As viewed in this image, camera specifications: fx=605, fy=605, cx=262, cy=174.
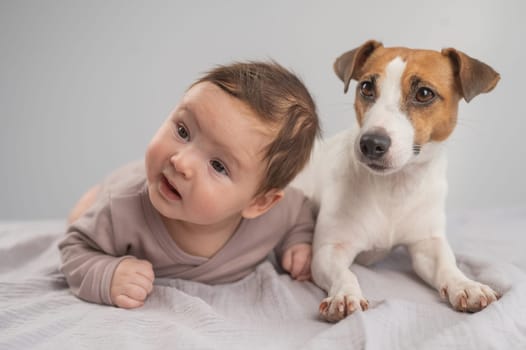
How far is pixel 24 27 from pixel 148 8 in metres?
0.58

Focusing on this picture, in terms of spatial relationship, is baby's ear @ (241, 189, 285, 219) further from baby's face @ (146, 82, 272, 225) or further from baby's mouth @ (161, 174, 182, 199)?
baby's mouth @ (161, 174, 182, 199)

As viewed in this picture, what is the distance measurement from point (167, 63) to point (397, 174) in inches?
62.0

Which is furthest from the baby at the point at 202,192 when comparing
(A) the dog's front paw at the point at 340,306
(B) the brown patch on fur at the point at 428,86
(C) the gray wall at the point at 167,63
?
(C) the gray wall at the point at 167,63

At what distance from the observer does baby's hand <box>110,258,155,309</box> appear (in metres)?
1.47

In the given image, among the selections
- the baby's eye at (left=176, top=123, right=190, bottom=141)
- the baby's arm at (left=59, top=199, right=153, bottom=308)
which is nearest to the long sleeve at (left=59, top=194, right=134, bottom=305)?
the baby's arm at (left=59, top=199, right=153, bottom=308)

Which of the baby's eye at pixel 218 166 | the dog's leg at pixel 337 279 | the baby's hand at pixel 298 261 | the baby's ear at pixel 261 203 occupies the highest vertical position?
the baby's eye at pixel 218 166

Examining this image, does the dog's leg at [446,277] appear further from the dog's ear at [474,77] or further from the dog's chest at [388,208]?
the dog's ear at [474,77]

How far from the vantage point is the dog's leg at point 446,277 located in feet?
4.89

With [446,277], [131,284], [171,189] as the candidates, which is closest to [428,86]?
[446,277]

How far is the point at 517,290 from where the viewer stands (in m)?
1.52

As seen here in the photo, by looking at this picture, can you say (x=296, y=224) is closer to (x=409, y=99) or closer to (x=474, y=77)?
(x=409, y=99)

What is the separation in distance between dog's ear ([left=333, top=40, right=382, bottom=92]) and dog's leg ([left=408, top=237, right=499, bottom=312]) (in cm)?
53

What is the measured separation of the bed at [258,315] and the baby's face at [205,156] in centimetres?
24

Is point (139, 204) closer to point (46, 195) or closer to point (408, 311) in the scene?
point (408, 311)
